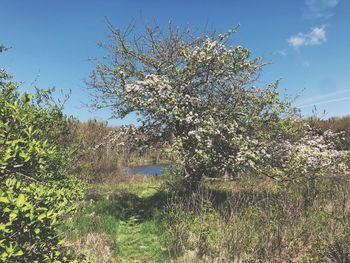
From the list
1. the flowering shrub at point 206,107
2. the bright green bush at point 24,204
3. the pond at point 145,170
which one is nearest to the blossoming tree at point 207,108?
the flowering shrub at point 206,107

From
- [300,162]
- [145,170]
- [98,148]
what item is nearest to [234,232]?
[300,162]

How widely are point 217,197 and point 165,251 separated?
181 inches

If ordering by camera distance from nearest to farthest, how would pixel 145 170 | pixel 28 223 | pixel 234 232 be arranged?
1. pixel 28 223
2. pixel 234 232
3. pixel 145 170

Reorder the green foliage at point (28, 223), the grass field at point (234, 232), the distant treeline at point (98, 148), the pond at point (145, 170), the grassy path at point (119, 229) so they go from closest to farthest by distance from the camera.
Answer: the green foliage at point (28, 223) < the grass field at point (234, 232) < the grassy path at point (119, 229) < the distant treeline at point (98, 148) < the pond at point (145, 170)

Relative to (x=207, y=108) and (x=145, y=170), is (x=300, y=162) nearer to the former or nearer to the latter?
(x=207, y=108)

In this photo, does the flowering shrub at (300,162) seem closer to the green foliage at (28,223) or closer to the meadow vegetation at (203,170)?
the meadow vegetation at (203,170)

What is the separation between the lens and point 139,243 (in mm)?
8680

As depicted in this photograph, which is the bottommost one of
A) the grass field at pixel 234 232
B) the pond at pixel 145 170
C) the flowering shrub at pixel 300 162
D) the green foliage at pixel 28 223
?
the grass field at pixel 234 232

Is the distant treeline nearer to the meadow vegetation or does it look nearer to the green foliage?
the meadow vegetation

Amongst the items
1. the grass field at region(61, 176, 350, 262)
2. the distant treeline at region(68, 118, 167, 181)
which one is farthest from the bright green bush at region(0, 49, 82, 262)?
the distant treeline at region(68, 118, 167, 181)

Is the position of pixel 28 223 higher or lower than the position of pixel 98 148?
lower

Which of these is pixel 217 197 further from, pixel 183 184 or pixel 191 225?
pixel 191 225

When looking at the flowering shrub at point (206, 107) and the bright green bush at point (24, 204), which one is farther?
the flowering shrub at point (206, 107)

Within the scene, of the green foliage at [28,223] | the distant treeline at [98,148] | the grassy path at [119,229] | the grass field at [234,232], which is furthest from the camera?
the distant treeline at [98,148]
